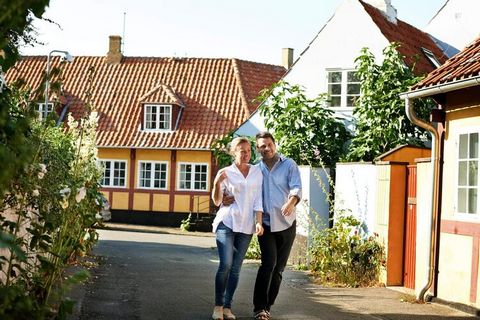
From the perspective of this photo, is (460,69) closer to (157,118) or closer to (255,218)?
(255,218)

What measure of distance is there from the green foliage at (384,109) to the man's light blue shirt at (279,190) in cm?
885

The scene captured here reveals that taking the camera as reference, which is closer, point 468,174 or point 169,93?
point 468,174

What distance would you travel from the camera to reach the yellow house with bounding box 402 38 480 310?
1024cm

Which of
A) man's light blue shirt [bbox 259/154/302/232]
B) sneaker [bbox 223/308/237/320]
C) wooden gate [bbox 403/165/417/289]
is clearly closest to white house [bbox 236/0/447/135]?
wooden gate [bbox 403/165/417/289]

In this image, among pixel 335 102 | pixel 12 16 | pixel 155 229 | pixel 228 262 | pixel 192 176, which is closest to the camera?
pixel 12 16

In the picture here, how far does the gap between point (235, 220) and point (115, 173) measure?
2882cm

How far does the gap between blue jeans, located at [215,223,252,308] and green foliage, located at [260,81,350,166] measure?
10275 mm

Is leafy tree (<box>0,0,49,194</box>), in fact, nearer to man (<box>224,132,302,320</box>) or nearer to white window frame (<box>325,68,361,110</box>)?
man (<box>224,132,302,320</box>)

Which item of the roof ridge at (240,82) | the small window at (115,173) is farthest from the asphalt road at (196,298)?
the small window at (115,173)

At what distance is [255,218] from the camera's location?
8.75m

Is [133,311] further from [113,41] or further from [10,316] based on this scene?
[113,41]

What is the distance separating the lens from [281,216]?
29.2 ft

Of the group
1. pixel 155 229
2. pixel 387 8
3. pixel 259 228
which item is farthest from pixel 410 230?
pixel 155 229

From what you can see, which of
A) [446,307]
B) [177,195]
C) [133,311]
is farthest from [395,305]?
[177,195]
